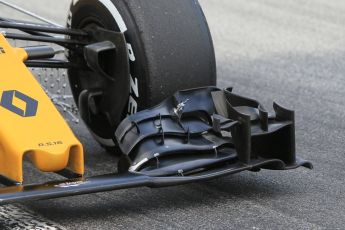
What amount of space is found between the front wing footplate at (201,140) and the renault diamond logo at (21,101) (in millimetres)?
386

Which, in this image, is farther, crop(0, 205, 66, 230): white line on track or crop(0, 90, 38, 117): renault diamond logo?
crop(0, 90, 38, 117): renault diamond logo

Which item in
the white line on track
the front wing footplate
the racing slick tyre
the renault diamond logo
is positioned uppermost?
the racing slick tyre

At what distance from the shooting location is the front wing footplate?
A: 3.98 metres

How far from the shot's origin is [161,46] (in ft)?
A: 14.4

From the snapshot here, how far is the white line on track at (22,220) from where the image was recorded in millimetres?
3814

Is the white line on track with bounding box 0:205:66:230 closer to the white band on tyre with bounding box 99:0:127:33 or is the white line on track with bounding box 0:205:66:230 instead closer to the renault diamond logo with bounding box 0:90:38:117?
the renault diamond logo with bounding box 0:90:38:117

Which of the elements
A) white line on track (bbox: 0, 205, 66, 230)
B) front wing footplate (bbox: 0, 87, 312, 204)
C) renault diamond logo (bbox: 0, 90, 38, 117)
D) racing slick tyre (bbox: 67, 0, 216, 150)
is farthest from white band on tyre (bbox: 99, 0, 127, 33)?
white line on track (bbox: 0, 205, 66, 230)

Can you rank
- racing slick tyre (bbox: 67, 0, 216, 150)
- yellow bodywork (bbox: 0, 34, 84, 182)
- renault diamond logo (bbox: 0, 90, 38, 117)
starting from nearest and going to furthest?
yellow bodywork (bbox: 0, 34, 84, 182), renault diamond logo (bbox: 0, 90, 38, 117), racing slick tyre (bbox: 67, 0, 216, 150)

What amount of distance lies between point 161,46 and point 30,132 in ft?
2.84

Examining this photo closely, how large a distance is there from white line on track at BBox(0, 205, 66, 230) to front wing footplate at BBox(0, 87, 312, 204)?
0.79ft

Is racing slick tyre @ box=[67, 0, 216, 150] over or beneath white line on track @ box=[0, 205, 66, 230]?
over

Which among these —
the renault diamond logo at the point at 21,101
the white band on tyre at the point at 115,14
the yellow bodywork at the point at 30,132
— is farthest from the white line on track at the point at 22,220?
the white band on tyre at the point at 115,14

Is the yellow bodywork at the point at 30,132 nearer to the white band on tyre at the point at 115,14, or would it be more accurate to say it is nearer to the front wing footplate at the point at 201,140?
the front wing footplate at the point at 201,140

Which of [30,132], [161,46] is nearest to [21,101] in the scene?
[30,132]
